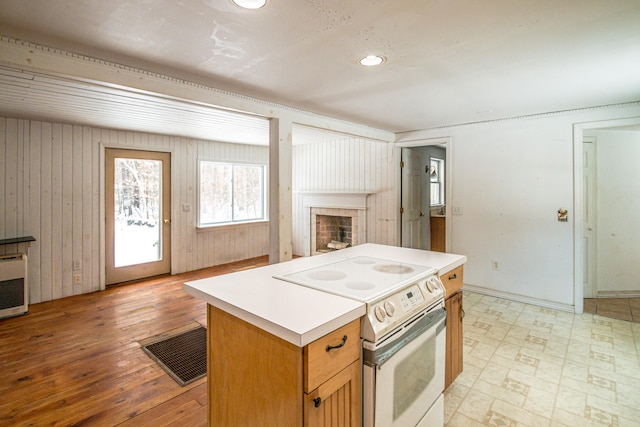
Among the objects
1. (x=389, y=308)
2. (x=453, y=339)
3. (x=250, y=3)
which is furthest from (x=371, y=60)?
(x=453, y=339)

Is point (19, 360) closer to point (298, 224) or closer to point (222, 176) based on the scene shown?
point (222, 176)

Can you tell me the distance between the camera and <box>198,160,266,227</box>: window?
5.59 m

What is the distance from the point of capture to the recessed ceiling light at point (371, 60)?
2.07 m

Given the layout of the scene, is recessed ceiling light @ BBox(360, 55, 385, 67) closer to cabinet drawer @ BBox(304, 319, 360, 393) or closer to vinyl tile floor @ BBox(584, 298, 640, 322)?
cabinet drawer @ BBox(304, 319, 360, 393)

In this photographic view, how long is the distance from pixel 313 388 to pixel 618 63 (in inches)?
114

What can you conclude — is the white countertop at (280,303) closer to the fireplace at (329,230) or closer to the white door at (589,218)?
the white door at (589,218)

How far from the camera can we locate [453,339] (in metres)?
2.11

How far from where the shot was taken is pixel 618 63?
7.18 feet

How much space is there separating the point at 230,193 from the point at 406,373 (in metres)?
5.10

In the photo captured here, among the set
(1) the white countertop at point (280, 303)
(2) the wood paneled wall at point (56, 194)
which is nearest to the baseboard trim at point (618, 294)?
(1) the white countertop at point (280, 303)

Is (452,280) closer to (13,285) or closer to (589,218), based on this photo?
(589,218)

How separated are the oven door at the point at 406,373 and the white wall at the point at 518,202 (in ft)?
8.69

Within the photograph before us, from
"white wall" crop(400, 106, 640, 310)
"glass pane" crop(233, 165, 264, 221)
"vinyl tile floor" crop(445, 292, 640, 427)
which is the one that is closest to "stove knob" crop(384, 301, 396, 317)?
"vinyl tile floor" crop(445, 292, 640, 427)

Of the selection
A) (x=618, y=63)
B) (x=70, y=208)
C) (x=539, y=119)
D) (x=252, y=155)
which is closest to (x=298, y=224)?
(x=252, y=155)
